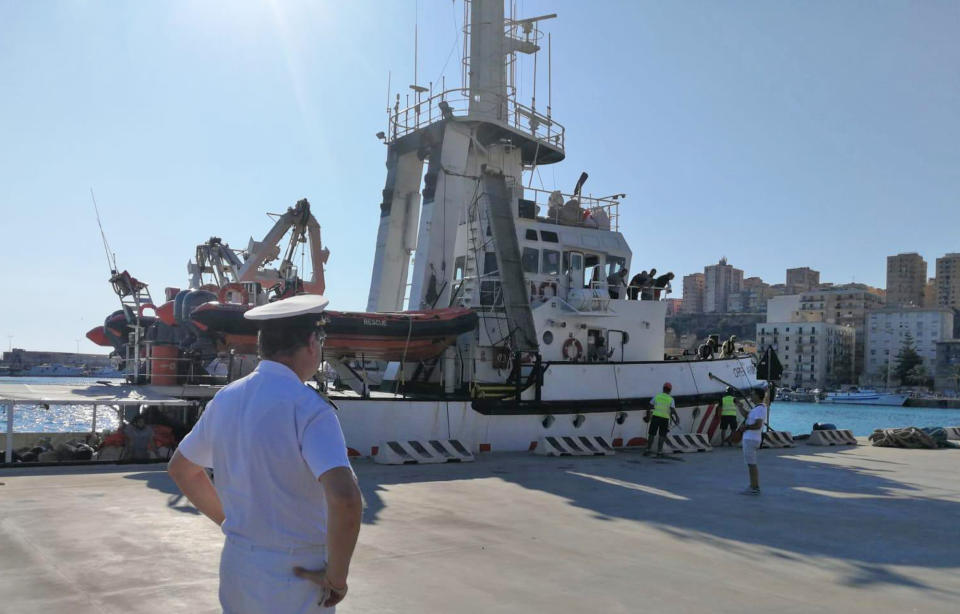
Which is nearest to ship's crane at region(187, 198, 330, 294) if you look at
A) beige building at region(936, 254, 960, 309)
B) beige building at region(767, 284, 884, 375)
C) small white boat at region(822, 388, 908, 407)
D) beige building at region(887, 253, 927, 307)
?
small white boat at region(822, 388, 908, 407)

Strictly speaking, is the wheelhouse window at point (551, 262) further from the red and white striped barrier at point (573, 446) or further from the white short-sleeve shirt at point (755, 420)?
the white short-sleeve shirt at point (755, 420)

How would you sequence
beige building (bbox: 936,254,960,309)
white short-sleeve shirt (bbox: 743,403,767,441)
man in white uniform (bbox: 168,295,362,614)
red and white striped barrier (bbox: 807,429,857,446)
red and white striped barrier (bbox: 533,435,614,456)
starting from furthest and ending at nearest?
1. beige building (bbox: 936,254,960,309)
2. red and white striped barrier (bbox: 807,429,857,446)
3. red and white striped barrier (bbox: 533,435,614,456)
4. white short-sleeve shirt (bbox: 743,403,767,441)
5. man in white uniform (bbox: 168,295,362,614)

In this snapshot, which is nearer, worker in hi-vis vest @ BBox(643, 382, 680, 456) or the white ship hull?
the white ship hull

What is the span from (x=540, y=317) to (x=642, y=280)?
10.9 feet

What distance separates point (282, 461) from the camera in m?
2.40

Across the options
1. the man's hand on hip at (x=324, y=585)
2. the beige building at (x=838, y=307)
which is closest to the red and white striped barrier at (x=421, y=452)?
the man's hand on hip at (x=324, y=585)

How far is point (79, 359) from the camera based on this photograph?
14038 cm

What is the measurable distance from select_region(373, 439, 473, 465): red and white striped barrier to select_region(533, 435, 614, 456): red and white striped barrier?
1.62m

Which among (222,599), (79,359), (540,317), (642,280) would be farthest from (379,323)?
(79,359)

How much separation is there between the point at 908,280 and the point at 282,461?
210m

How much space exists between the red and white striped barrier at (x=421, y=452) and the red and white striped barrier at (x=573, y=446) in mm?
1617

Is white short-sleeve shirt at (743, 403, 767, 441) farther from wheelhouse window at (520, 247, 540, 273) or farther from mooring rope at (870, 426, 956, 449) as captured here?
mooring rope at (870, 426, 956, 449)

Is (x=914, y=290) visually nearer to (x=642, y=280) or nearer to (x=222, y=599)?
(x=642, y=280)

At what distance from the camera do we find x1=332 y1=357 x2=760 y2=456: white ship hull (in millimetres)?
12961
